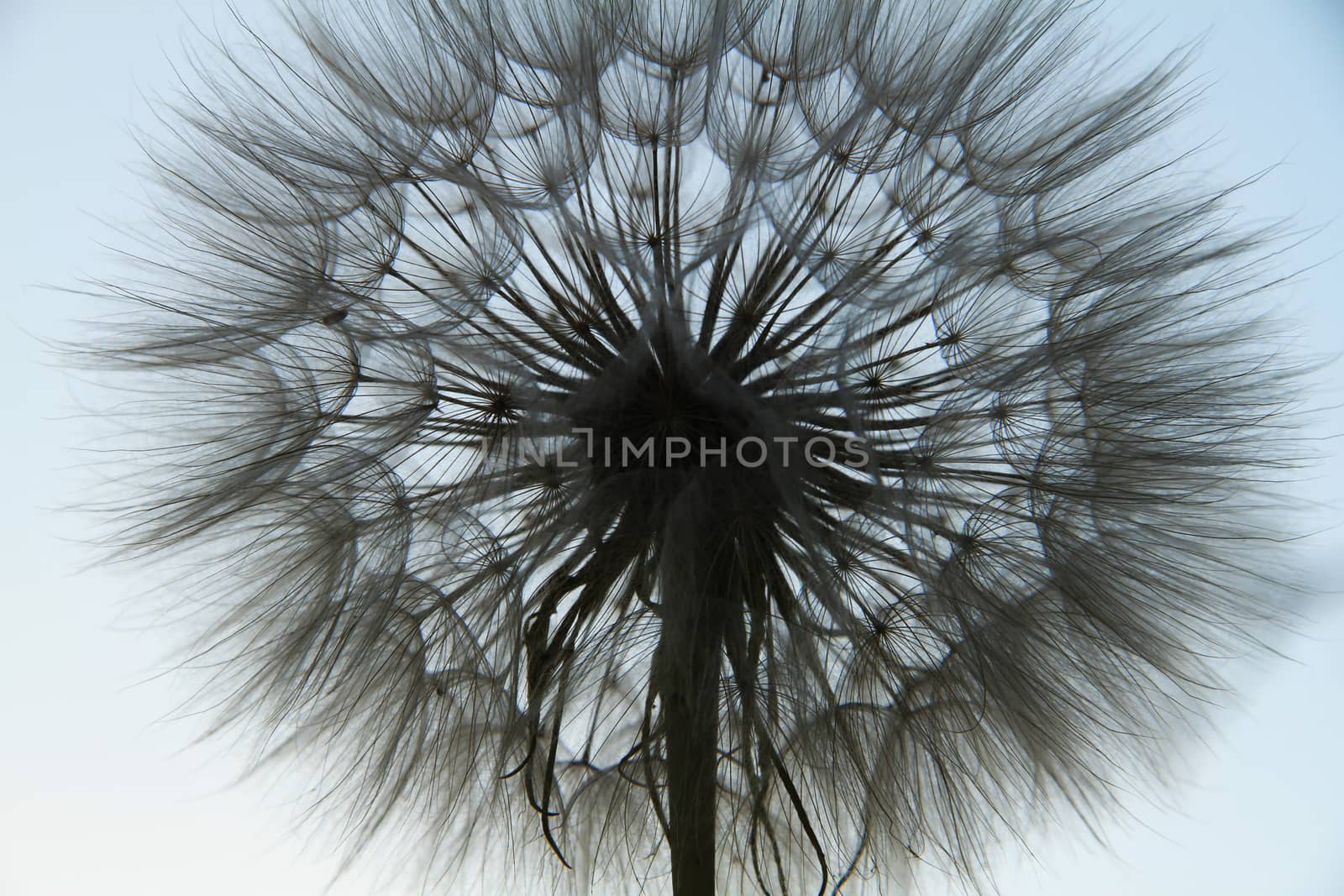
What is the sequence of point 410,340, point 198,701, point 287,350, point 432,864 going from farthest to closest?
point 432,864
point 198,701
point 287,350
point 410,340

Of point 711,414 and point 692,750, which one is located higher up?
point 711,414

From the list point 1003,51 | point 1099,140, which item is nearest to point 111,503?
point 1003,51

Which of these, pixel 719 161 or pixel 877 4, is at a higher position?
pixel 877 4

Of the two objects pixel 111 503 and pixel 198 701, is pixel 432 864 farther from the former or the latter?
pixel 111 503

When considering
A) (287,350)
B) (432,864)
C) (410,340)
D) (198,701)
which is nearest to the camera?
(410,340)

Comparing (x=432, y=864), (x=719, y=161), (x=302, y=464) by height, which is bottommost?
(x=432, y=864)

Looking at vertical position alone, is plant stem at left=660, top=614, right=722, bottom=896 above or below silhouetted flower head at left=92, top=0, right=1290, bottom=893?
below

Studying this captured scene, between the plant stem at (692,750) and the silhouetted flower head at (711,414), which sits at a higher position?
the silhouetted flower head at (711,414)

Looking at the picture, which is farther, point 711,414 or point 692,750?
point 711,414
